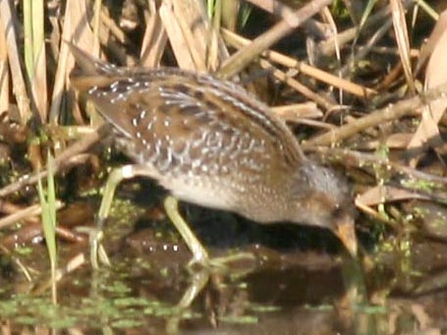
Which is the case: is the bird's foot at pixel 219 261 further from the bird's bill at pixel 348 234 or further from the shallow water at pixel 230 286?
the bird's bill at pixel 348 234

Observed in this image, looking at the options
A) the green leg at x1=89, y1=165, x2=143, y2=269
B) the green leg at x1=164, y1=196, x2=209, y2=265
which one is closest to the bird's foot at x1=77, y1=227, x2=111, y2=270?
the green leg at x1=89, y1=165, x2=143, y2=269

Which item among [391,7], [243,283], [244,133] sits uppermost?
[391,7]

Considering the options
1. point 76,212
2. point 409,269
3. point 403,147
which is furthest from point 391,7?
point 76,212

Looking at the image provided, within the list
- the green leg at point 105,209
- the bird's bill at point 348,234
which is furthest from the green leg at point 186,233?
the bird's bill at point 348,234

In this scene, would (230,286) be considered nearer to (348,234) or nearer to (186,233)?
(186,233)

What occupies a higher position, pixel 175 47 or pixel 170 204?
pixel 175 47

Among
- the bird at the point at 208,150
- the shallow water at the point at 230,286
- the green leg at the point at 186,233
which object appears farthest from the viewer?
the green leg at the point at 186,233

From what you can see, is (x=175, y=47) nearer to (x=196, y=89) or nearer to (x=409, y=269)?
(x=196, y=89)

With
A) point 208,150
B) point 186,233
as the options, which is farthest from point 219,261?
point 208,150
